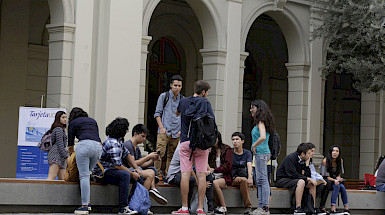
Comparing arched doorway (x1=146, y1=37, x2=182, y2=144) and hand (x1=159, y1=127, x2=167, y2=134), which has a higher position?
arched doorway (x1=146, y1=37, x2=182, y2=144)

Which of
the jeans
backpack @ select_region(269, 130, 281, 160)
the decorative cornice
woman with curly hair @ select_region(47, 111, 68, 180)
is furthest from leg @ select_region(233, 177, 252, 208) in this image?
the decorative cornice

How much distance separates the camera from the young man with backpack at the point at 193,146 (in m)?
11.8

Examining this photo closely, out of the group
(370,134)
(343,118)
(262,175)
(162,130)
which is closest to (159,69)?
(370,134)

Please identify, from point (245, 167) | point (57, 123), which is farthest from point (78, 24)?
point (245, 167)

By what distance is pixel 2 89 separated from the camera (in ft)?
64.3

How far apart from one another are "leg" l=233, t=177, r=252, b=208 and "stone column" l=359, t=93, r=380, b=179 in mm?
11219

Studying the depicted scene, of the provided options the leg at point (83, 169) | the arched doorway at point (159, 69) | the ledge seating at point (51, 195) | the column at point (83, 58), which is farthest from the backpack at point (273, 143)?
the arched doorway at point (159, 69)

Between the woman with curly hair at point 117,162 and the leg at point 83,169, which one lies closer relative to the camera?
the leg at point 83,169

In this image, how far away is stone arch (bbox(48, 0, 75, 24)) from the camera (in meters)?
16.4

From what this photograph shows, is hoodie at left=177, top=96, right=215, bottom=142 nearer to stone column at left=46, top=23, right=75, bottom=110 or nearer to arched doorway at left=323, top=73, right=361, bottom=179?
stone column at left=46, top=23, right=75, bottom=110

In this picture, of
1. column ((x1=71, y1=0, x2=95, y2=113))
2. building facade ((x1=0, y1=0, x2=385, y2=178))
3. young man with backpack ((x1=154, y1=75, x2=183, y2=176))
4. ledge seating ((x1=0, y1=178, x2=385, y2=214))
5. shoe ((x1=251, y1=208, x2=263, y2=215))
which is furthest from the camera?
building facade ((x1=0, y1=0, x2=385, y2=178))

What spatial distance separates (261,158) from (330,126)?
1670 centimetres

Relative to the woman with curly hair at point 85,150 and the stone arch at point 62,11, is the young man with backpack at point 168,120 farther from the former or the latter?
the stone arch at point 62,11

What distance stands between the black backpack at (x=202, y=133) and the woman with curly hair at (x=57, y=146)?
2.59 metres
